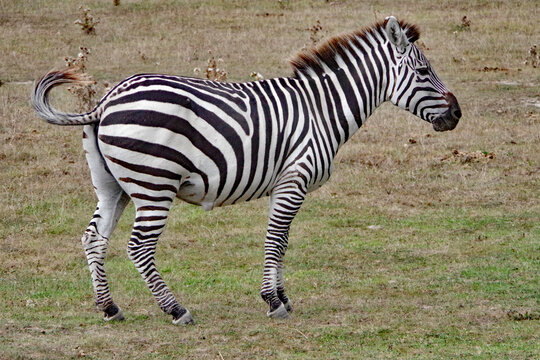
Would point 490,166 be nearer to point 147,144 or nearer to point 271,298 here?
point 271,298

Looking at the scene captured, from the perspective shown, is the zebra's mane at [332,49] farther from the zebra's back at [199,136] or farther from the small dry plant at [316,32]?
the small dry plant at [316,32]

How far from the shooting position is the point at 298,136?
349 inches

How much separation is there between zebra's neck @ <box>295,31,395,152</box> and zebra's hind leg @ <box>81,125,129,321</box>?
6.96 ft

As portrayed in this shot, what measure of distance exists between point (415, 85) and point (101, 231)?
349 centimetres

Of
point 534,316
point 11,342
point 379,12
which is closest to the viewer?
point 11,342

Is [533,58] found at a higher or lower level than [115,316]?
higher

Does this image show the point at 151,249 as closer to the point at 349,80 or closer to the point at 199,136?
the point at 199,136

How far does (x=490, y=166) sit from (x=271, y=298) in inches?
283

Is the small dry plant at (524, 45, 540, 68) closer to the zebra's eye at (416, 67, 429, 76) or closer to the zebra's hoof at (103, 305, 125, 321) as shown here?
the zebra's eye at (416, 67, 429, 76)

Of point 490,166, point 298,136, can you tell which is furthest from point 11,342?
point 490,166

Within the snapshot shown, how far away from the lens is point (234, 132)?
8.59 meters

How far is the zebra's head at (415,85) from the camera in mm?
9430

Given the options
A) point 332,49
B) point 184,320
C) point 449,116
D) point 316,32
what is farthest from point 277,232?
point 316,32

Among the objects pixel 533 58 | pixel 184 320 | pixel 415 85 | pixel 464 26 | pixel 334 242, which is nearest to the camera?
pixel 184 320
